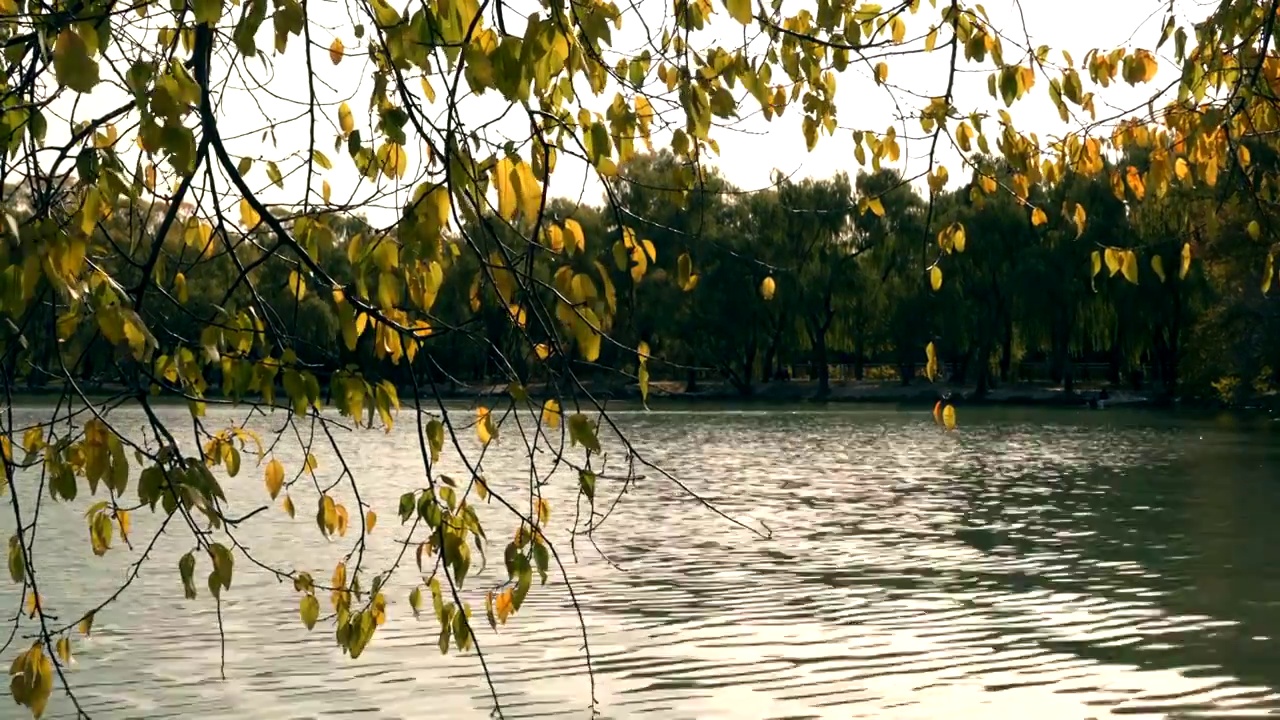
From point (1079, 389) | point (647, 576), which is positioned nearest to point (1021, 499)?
point (647, 576)

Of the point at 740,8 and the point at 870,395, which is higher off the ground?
A: the point at 740,8

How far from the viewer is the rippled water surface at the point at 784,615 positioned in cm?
1062

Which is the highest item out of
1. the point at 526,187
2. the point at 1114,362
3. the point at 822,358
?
the point at 822,358

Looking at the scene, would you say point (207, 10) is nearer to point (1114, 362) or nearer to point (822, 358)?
point (1114, 362)

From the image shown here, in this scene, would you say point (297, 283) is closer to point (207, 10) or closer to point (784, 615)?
point (207, 10)

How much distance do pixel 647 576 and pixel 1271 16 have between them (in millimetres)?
11422

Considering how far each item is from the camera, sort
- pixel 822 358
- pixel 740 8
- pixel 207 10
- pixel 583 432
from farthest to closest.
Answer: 1. pixel 822 358
2. pixel 583 432
3. pixel 740 8
4. pixel 207 10

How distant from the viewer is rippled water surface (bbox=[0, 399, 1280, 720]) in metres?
10.6

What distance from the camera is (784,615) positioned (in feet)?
45.0

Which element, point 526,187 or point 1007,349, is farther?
point 1007,349

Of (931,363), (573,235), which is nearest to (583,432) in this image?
(573,235)

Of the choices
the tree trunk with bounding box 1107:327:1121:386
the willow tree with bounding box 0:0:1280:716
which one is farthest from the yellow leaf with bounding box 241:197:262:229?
the tree trunk with bounding box 1107:327:1121:386

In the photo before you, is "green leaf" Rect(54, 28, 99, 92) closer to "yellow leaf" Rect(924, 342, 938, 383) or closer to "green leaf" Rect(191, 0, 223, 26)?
"green leaf" Rect(191, 0, 223, 26)

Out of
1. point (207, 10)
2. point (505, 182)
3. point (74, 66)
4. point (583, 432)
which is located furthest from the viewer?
point (583, 432)
